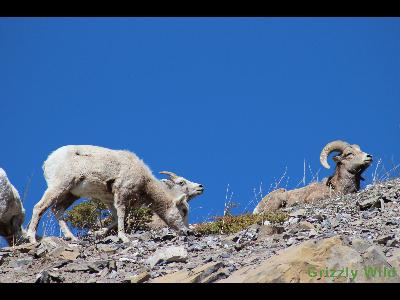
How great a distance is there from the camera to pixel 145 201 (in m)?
13.1

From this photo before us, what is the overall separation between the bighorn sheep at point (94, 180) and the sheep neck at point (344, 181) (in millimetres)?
7319

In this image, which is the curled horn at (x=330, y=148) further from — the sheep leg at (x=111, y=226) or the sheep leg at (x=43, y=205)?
the sheep leg at (x=43, y=205)

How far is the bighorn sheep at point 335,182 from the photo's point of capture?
1831cm

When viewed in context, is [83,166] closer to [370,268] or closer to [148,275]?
[148,275]

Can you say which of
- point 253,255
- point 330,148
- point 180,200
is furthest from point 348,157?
point 253,255

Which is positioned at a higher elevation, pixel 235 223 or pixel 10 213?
pixel 10 213

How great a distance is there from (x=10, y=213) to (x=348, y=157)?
36.3 ft

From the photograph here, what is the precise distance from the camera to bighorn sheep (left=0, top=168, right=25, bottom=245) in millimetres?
11568

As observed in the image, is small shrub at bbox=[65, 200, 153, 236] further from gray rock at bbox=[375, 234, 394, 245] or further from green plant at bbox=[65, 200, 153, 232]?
gray rock at bbox=[375, 234, 394, 245]

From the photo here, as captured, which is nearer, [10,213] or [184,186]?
[10,213]

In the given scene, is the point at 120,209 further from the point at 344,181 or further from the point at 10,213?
the point at 344,181

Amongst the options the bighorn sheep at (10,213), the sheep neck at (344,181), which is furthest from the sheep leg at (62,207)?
the sheep neck at (344,181)

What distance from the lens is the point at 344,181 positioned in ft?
61.8
